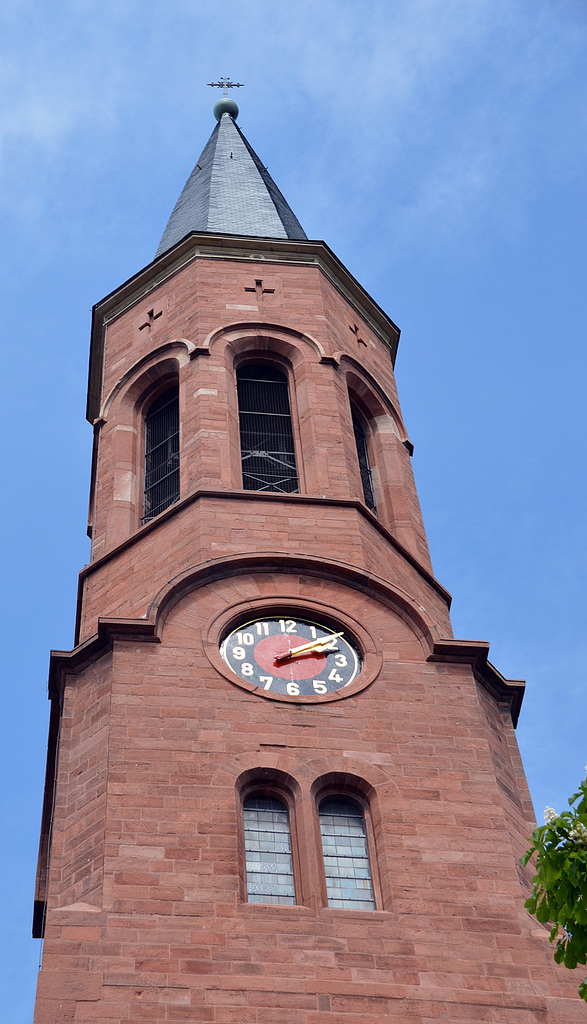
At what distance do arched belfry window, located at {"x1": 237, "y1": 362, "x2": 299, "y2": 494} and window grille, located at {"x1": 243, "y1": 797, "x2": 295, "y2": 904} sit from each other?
26.6ft

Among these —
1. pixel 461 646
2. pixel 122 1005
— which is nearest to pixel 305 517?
pixel 461 646

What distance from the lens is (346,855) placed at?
25.3 meters

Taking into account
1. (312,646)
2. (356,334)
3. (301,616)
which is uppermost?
(356,334)

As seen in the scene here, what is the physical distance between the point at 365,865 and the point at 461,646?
4.46m

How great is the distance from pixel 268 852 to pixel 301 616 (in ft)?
15.3

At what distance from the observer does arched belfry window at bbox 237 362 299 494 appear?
108 ft

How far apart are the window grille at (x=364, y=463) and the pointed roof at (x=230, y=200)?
15.6 feet

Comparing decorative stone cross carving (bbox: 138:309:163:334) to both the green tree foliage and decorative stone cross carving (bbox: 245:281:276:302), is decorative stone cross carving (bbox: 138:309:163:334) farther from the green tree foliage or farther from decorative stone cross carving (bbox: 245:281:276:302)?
the green tree foliage

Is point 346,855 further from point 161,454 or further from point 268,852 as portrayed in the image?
point 161,454

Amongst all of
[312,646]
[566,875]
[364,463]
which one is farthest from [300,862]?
[364,463]

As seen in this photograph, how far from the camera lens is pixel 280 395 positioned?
3512cm

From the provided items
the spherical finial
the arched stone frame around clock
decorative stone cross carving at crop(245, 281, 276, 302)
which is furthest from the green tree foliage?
the spherical finial

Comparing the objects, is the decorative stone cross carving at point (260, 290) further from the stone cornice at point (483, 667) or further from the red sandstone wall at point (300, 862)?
the stone cornice at point (483, 667)

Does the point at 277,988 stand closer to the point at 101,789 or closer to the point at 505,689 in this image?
the point at 101,789
